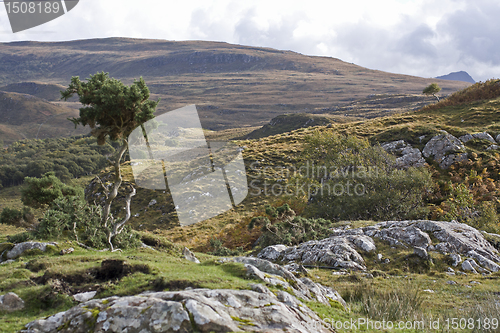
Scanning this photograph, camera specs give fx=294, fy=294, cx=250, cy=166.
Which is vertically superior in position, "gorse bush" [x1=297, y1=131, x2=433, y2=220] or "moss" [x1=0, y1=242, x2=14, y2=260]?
"moss" [x1=0, y1=242, x2=14, y2=260]

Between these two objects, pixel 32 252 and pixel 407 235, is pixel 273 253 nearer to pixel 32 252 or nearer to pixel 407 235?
pixel 407 235

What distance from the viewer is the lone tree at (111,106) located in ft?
43.3

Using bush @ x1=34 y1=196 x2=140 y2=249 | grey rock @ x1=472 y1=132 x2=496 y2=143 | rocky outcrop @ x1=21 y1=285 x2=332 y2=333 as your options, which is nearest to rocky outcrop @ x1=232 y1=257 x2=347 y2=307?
rocky outcrop @ x1=21 y1=285 x2=332 y2=333

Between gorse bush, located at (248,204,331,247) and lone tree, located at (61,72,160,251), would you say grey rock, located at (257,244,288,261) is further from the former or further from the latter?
lone tree, located at (61,72,160,251)

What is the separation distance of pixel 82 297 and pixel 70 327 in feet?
6.85

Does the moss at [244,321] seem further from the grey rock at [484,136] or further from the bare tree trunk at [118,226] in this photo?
the grey rock at [484,136]

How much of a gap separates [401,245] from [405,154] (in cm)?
2564

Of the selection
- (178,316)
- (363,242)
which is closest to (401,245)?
(363,242)

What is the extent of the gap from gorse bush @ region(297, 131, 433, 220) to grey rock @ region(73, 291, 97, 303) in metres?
24.6

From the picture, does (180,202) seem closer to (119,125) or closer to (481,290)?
(119,125)

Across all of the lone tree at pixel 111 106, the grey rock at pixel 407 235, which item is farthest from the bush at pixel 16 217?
the grey rock at pixel 407 235

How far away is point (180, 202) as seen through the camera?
4044cm

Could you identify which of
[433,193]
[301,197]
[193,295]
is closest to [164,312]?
[193,295]

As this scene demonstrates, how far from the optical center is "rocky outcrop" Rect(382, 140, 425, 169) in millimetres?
38188
